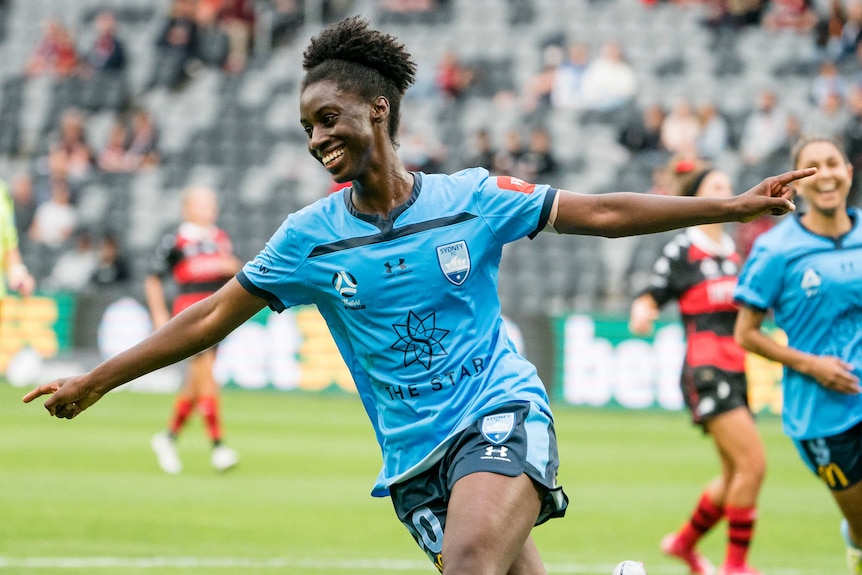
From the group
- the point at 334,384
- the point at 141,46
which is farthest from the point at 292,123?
the point at 334,384

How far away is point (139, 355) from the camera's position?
189 inches

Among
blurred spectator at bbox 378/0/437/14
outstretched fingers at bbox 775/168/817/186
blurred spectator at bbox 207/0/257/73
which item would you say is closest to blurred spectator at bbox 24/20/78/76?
blurred spectator at bbox 207/0/257/73

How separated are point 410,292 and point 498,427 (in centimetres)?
57

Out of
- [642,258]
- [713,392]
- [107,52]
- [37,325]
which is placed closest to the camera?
[713,392]

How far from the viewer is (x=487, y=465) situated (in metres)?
4.42

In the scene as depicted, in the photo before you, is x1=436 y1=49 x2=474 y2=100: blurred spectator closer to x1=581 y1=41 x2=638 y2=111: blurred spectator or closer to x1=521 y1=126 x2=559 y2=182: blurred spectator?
x1=581 y1=41 x2=638 y2=111: blurred spectator

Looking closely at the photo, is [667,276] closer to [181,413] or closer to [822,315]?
[822,315]

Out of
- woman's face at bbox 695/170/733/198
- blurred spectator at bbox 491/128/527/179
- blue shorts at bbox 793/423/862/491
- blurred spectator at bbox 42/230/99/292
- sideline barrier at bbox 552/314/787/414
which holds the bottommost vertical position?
sideline barrier at bbox 552/314/787/414

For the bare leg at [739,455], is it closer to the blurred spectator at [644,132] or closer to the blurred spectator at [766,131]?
the blurred spectator at [766,131]

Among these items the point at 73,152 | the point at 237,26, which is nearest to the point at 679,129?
the point at 237,26

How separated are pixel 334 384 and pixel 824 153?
13.0 meters

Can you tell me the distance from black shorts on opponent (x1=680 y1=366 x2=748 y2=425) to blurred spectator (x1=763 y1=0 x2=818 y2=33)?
15563 millimetres

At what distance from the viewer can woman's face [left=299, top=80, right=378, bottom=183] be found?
4582 millimetres

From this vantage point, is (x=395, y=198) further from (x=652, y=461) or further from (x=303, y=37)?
(x=303, y=37)
